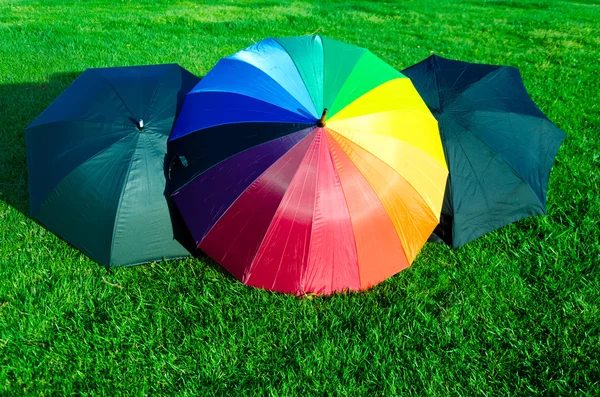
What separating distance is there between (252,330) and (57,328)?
4.63 feet

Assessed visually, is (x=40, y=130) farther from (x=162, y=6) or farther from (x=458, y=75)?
(x=162, y=6)

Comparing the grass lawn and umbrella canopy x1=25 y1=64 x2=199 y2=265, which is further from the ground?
umbrella canopy x1=25 y1=64 x2=199 y2=265

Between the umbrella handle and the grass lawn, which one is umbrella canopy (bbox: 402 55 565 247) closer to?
the grass lawn

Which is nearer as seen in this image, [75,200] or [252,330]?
[252,330]

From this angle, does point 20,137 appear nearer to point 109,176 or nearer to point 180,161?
point 109,176

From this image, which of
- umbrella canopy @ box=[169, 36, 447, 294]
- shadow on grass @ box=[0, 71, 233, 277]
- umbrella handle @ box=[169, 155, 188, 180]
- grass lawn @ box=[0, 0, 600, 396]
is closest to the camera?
grass lawn @ box=[0, 0, 600, 396]

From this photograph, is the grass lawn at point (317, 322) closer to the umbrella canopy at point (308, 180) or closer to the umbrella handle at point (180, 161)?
the umbrella canopy at point (308, 180)

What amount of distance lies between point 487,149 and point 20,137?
17.1 ft

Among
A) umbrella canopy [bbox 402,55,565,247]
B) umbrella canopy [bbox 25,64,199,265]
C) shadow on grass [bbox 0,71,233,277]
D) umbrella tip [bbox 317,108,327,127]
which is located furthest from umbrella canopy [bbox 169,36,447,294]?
shadow on grass [bbox 0,71,233,277]

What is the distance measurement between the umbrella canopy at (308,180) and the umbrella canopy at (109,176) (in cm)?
26

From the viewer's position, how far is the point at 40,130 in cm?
425

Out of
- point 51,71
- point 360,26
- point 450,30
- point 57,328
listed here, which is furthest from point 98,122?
point 450,30

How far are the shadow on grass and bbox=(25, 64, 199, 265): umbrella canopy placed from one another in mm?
113

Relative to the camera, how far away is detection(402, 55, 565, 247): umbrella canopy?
4.07 meters
